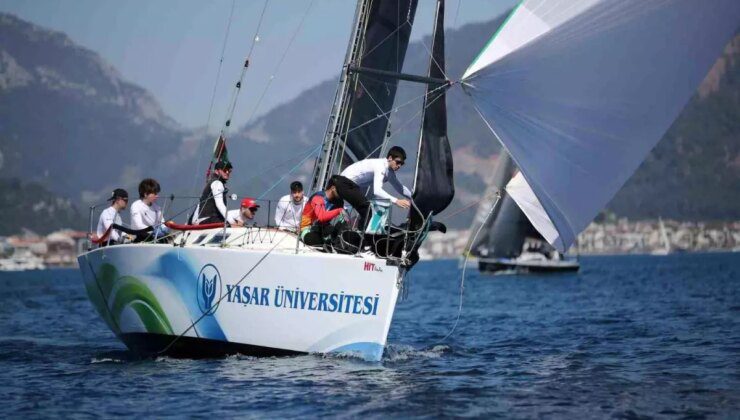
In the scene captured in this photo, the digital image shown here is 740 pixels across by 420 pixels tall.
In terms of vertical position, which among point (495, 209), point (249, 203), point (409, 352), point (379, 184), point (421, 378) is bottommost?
point (421, 378)

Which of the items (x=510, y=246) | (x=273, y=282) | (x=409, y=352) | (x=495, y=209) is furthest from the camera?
(x=510, y=246)

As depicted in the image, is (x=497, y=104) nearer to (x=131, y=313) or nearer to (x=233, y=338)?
(x=233, y=338)

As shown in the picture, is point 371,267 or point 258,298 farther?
point 258,298

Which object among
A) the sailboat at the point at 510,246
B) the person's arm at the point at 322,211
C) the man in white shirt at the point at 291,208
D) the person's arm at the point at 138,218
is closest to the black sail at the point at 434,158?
the person's arm at the point at 322,211

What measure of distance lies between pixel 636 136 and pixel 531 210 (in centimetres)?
162

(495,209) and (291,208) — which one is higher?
(495,209)

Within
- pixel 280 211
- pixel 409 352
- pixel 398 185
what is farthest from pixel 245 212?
pixel 409 352

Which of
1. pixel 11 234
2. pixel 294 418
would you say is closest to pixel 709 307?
pixel 294 418

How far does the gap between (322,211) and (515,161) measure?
8.66ft

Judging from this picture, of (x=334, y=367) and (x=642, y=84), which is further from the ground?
(x=642, y=84)

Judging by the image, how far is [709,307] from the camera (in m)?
30.8

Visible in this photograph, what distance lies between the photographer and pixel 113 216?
1738 cm

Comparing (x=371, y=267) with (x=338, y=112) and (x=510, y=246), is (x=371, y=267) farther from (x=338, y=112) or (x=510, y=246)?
(x=510, y=246)

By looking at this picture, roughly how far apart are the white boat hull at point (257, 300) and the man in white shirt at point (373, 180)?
2.79 ft
